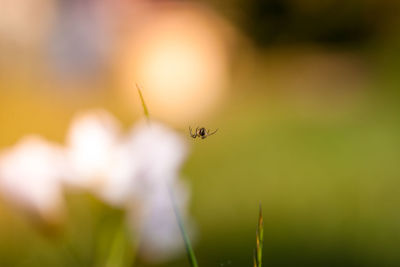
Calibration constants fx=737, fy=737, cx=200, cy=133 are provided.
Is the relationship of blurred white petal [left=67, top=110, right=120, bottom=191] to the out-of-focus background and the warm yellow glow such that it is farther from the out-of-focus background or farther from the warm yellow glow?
the warm yellow glow

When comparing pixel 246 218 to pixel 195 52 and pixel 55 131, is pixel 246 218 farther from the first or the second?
pixel 195 52

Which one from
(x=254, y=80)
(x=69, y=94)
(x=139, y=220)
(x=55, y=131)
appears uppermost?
(x=254, y=80)

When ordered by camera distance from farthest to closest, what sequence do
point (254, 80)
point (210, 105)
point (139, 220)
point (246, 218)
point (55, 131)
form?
point (254, 80) < point (210, 105) < point (55, 131) < point (246, 218) < point (139, 220)

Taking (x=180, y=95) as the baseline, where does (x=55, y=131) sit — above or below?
below

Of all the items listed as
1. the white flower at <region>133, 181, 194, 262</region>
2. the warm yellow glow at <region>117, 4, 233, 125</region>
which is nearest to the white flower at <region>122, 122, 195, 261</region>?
the white flower at <region>133, 181, 194, 262</region>

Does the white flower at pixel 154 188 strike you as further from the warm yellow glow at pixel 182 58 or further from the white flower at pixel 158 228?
the warm yellow glow at pixel 182 58

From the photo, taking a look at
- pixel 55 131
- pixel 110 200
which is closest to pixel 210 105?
pixel 55 131

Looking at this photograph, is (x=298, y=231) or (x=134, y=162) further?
(x=298, y=231)

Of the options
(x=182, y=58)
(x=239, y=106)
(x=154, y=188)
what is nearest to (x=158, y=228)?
(x=154, y=188)
